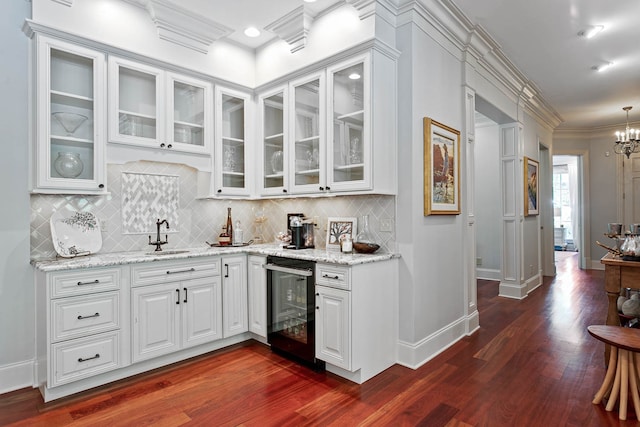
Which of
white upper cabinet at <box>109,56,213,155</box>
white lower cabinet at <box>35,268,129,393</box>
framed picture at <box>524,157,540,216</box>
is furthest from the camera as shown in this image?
framed picture at <box>524,157,540,216</box>

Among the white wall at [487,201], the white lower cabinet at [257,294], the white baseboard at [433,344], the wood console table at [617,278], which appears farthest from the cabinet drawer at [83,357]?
the white wall at [487,201]

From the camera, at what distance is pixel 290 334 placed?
309 cm

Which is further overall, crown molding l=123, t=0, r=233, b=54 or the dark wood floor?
crown molding l=123, t=0, r=233, b=54

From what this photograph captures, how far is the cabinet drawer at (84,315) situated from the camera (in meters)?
2.39

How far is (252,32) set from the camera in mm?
3537

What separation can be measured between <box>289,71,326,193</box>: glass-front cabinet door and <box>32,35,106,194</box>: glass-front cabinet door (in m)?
1.62

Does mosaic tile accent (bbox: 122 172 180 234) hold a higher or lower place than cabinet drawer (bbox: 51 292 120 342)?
higher

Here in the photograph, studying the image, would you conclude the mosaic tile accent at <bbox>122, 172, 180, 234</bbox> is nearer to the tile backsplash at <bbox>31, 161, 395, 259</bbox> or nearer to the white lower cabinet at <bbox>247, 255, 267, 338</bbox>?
the tile backsplash at <bbox>31, 161, 395, 259</bbox>

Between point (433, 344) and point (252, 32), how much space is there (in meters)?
3.44

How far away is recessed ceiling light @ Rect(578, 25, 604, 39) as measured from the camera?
3493 mm

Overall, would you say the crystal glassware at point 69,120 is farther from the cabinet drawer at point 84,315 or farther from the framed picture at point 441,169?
the framed picture at point 441,169

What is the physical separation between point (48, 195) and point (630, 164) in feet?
31.6

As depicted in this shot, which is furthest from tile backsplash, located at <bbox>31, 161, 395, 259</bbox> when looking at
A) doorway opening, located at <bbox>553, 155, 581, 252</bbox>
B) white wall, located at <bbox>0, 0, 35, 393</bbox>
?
doorway opening, located at <bbox>553, 155, 581, 252</bbox>

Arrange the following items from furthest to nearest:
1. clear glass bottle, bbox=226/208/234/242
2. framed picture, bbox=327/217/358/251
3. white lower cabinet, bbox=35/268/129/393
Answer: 1. clear glass bottle, bbox=226/208/234/242
2. framed picture, bbox=327/217/358/251
3. white lower cabinet, bbox=35/268/129/393
